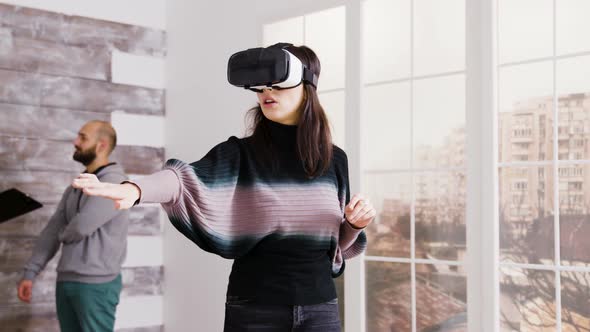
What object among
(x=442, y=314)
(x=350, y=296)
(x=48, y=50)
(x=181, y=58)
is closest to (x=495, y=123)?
(x=442, y=314)

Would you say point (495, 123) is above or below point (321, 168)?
above

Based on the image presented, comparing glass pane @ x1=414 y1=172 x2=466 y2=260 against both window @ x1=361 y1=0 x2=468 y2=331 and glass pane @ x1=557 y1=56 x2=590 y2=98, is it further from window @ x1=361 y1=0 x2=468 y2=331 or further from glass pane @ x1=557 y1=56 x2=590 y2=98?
glass pane @ x1=557 y1=56 x2=590 y2=98

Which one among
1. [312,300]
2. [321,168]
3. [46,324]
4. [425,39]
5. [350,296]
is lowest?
[46,324]

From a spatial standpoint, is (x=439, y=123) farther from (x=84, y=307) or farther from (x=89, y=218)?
(x=84, y=307)

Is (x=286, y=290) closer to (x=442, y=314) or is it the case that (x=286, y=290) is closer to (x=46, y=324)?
(x=442, y=314)

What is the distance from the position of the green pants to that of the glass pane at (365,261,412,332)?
1.30m

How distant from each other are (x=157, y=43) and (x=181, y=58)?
0.26 meters

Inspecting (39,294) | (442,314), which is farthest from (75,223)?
(442,314)

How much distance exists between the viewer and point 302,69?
219 centimetres


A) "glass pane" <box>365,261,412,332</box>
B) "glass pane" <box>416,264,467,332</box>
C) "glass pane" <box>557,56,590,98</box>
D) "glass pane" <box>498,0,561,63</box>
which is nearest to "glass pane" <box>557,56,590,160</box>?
"glass pane" <box>557,56,590,98</box>

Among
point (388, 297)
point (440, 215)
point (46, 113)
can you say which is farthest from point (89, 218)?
point (440, 215)

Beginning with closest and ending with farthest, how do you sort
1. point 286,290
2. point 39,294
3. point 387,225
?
point 286,290 → point 387,225 → point 39,294

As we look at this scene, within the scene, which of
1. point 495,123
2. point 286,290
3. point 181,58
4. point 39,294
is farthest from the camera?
point 181,58

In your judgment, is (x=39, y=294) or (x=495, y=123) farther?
(x=39, y=294)
